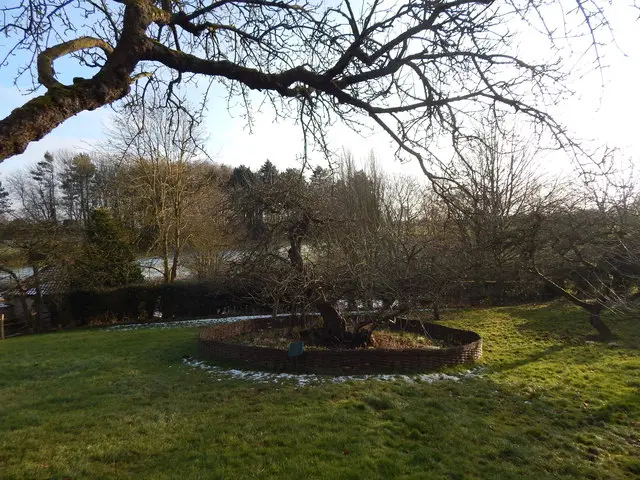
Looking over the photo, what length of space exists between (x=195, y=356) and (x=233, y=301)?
35.1 feet

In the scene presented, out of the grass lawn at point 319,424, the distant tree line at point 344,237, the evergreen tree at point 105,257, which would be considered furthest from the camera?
the evergreen tree at point 105,257

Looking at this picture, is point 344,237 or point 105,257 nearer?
point 344,237

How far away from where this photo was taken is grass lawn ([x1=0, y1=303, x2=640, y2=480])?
14.6 feet

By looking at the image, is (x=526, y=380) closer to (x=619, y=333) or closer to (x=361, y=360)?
(x=361, y=360)

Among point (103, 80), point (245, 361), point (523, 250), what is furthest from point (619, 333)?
point (103, 80)

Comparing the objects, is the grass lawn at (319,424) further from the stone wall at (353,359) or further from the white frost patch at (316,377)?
the stone wall at (353,359)

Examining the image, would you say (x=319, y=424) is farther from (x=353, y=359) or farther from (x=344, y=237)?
(x=344, y=237)

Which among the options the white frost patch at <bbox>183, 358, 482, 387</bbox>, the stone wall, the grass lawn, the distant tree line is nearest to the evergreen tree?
the distant tree line

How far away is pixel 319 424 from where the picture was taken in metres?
5.48

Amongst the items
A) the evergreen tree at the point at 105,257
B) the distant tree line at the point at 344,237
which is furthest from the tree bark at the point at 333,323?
the evergreen tree at the point at 105,257

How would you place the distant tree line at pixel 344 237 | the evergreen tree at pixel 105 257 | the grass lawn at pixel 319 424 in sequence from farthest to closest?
1. the evergreen tree at pixel 105 257
2. the distant tree line at pixel 344 237
3. the grass lawn at pixel 319 424

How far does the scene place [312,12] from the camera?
5191 mm

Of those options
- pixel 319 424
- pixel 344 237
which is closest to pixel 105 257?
pixel 344 237

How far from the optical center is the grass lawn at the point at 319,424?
4.45 metres
